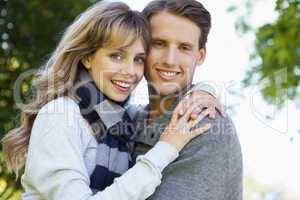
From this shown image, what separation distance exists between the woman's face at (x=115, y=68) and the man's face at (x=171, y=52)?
0.35 ft

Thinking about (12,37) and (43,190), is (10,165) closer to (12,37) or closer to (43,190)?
(43,190)

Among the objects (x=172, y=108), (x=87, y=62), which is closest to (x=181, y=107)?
(x=172, y=108)

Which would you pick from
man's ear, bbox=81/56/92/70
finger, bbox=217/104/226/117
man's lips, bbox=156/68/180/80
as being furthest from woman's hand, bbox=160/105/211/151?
man's ear, bbox=81/56/92/70

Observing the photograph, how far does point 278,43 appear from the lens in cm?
609

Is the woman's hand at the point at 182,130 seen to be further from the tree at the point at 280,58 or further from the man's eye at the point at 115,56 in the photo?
the tree at the point at 280,58

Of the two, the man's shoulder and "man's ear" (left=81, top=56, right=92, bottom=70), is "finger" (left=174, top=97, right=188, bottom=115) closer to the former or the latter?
the man's shoulder

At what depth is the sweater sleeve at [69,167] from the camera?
98.4 inches

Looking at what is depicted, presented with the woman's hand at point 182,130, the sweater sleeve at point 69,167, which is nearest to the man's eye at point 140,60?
the woman's hand at point 182,130

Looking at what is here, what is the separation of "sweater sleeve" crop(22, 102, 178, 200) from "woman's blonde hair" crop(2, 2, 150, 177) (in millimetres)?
252

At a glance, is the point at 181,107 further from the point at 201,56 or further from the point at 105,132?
the point at 201,56

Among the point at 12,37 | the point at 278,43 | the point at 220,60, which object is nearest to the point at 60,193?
the point at 12,37

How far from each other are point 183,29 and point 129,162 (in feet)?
2.22

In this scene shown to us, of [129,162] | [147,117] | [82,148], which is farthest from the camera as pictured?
[147,117]

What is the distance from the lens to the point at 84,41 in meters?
2.93
